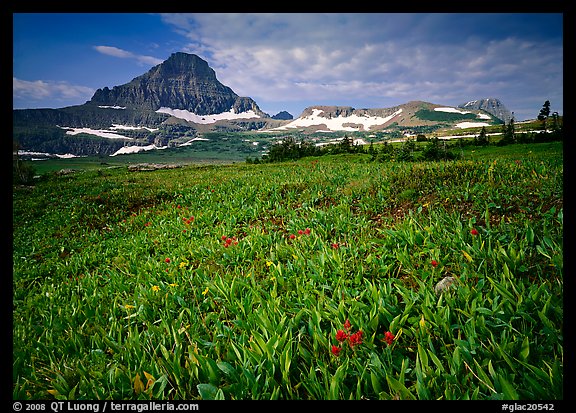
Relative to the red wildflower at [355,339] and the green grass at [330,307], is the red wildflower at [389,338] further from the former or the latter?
the red wildflower at [355,339]

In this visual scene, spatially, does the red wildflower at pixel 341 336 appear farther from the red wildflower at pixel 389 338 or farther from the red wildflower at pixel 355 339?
the red wildflower at pixel 389 338

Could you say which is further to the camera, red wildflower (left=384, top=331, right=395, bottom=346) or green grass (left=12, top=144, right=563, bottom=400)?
red wildflower (left=384, top=331, right=395, bottom=346)

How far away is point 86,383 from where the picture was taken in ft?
6.46

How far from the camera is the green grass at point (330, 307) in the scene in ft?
5.76

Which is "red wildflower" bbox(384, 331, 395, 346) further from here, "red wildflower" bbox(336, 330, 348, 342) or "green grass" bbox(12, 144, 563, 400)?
"red wildflower" bbox(336, 330, 348, 342)

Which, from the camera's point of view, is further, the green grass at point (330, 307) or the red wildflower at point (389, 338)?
the red wildflower at point (389, 338)

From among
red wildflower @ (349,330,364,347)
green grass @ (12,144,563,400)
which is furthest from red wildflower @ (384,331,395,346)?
red wildflower @ (349,330,364,347)

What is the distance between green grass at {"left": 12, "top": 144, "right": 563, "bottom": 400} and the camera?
1.75 m

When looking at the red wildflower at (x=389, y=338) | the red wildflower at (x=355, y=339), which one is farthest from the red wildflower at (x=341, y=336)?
the red wildflower at (x=389, y=338)

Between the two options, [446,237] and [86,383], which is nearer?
[86,383]
